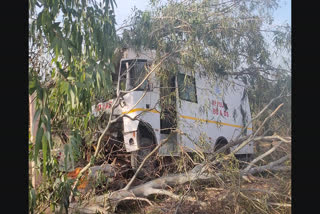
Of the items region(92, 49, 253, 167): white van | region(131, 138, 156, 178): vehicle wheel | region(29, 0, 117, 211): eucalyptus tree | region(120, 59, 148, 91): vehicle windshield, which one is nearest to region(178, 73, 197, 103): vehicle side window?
region(92, 49, 253, 167): white van

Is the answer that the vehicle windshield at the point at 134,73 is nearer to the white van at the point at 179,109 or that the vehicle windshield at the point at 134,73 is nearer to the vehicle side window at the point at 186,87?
the white van at the point at 179,109

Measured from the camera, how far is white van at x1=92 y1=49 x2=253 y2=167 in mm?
2686

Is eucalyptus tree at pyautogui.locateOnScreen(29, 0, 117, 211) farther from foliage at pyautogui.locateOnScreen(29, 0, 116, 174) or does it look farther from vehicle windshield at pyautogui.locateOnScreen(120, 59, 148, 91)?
vehicle windshield at pyautogui.locateOnScreen(120, 59, 148, 91)

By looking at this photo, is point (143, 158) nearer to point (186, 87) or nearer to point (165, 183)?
point (165, 183)

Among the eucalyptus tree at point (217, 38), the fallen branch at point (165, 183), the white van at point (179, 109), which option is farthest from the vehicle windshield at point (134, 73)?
the fallen branch at point (165, 183)

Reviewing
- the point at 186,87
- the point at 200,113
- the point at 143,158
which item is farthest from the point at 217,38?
the point at 143,158

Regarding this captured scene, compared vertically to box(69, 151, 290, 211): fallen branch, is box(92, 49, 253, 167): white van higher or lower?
higher

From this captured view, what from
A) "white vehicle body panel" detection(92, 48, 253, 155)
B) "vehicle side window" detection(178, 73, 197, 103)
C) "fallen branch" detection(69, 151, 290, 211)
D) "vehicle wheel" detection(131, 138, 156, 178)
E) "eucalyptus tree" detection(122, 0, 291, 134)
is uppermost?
"eucalyptus tree" detection(122, 0, 291, 134)

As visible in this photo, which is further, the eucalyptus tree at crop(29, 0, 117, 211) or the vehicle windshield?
the vehicle windshield

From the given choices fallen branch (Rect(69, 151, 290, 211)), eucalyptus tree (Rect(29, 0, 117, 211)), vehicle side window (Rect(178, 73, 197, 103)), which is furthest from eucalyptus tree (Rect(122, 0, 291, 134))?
fallen branch (Rect(69, 151, 290, 211))

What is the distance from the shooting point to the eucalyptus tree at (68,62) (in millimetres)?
2113

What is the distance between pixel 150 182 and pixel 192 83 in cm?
81

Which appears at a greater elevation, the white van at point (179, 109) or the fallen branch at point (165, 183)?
the white van at point (179, 109)

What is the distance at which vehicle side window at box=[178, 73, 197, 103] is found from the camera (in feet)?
8.88
